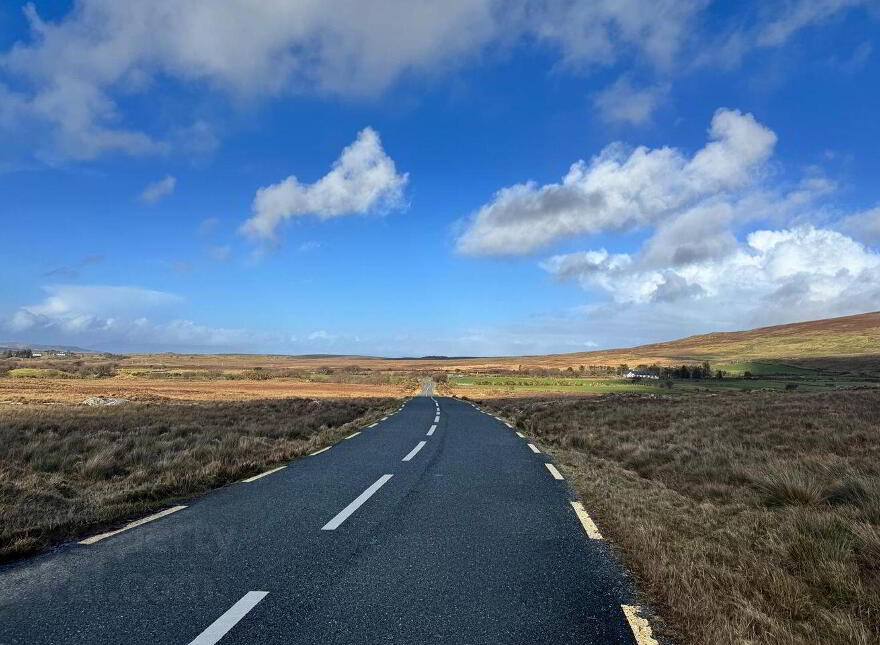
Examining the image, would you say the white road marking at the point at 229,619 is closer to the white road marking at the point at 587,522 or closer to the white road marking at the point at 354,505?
the white road marking at the point at 354,505

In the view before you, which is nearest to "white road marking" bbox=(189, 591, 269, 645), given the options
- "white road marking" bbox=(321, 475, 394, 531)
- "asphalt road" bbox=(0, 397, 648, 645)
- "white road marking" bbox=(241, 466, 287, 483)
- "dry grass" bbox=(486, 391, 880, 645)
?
"asphalt road" bbox=(0, 397, 648, 645)

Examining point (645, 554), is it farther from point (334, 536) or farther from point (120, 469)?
point (120, 469)

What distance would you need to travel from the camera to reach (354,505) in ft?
24.2

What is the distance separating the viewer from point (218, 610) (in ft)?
13.4

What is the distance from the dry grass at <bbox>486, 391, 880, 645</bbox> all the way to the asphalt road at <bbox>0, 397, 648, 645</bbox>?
0.53 meters

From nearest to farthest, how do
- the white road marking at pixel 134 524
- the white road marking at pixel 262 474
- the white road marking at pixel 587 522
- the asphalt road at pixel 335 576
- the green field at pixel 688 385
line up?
1. the asphalt road at pixel 335 576
2. the white road marking at pixel 134 524
3. the white road marking at pixel 587 522
4. the white road marking at pixel 262 474
5. the green field at pixel 688 385

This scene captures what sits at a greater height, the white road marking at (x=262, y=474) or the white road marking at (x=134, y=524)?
the white road marking at (x=134, y=524)

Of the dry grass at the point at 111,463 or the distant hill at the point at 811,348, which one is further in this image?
the distant hill at the point at 811,348

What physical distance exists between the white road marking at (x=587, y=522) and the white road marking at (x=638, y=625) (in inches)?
74.5

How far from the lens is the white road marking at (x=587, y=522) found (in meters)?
6.11

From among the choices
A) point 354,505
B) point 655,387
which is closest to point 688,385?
point 655,387

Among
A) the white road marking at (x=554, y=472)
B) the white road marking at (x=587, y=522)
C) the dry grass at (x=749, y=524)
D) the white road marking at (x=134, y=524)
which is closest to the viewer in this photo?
the dry grass at (x=749, y=524)

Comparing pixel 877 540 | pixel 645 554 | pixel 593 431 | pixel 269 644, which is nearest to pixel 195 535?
pixel 269 644

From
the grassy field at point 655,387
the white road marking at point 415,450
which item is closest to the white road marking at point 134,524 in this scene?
the white road marking at point 415,450
